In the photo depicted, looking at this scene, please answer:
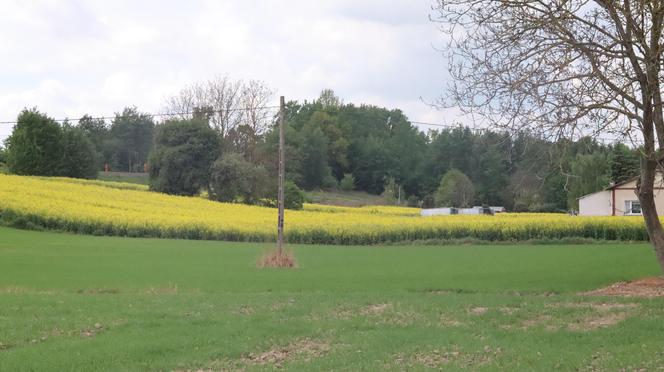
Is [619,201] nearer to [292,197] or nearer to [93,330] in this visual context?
[292,197]

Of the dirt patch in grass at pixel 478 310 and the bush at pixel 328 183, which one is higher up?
the bush at pixel 328 183

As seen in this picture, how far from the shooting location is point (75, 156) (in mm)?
71375

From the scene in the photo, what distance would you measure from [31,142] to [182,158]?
1572 centimetres

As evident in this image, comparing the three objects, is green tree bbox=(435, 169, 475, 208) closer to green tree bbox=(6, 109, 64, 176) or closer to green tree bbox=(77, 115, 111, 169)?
green tree bbox=(6, 109, 64, 176)

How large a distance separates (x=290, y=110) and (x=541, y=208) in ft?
183

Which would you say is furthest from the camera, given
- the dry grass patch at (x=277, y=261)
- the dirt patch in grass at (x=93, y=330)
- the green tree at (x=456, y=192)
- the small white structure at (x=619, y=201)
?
the green tree at (x=456, y=192)

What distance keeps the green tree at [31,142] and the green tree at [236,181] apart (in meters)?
17.2

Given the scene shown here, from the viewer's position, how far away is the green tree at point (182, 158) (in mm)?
64062

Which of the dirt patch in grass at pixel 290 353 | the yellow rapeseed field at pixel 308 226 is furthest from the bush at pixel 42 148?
the dirt patch in grass at pixel 290 353

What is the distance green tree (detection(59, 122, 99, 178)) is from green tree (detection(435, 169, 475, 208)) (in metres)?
45.2

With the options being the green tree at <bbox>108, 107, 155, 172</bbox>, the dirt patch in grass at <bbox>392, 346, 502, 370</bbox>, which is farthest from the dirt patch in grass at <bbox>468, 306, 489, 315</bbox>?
the green tree at <bbox>108, 107, 155, 172</bbox>

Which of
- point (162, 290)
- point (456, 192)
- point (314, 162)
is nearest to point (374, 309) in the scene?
point (162, 290)

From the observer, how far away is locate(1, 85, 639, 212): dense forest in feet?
211

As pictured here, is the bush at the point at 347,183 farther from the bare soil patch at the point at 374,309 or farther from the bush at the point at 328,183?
the bare soil patch at the point at 374,309
